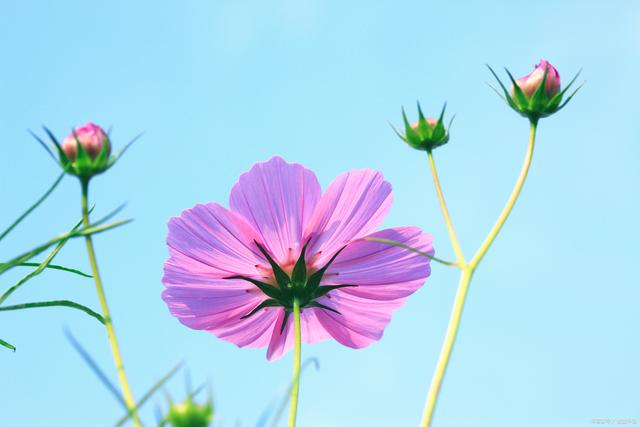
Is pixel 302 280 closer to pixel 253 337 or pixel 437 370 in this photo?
pixel 253 337

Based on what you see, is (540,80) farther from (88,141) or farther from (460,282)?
(88,141)

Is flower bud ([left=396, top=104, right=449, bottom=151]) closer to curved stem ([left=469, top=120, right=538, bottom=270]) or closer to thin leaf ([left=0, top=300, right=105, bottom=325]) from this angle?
curved stem ([left=469, top=120, right=538, bottom=270])

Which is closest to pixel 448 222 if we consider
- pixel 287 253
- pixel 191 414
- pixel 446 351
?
pixel 446 351

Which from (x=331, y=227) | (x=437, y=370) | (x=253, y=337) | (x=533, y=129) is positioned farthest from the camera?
(x=253, y=337)

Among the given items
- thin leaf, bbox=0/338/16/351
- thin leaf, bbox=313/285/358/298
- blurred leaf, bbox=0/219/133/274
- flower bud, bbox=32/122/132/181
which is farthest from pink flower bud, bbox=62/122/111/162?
thin leaf, bbox=313/285/358/298

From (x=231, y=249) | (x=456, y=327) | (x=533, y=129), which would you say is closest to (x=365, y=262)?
(x=231, y=249)

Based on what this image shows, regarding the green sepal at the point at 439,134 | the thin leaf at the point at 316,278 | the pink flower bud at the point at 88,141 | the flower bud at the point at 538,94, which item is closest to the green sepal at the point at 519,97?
the flower bud at the point at 538,94
